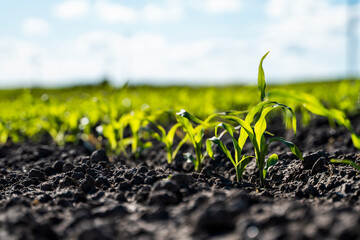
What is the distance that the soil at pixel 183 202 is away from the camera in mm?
1227

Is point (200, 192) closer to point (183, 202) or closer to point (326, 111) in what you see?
point (183, 202)

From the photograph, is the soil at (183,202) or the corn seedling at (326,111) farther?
the corn seedling at (326,111)

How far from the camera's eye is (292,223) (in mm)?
1220

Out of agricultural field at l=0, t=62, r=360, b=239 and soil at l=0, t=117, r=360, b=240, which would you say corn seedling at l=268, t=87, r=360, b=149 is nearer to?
agricultural field at l=0, t=62, r=360, b=239

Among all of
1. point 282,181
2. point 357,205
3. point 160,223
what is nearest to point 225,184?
point 282,181

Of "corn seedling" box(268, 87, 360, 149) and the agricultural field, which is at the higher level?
"corn seedling" box(268, 87, 360, 149)

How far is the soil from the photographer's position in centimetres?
123

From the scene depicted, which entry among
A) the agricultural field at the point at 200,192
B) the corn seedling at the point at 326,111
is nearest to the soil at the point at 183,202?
the agricultural field at the point at 200,192

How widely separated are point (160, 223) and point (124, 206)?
0.92 ft

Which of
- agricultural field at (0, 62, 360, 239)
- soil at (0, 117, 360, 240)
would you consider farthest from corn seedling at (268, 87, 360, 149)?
soil at (0, 117, 360, 240)

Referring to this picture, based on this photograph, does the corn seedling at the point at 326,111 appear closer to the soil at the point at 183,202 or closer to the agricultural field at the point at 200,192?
the agricultural field at the point at 200,192

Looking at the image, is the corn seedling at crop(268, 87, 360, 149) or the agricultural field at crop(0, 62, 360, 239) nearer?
the agricultural field at crop(0, 62, 360, 239)

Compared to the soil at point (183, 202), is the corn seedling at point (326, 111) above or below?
above

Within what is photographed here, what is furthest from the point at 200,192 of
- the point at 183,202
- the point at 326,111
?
the point at 326,111
